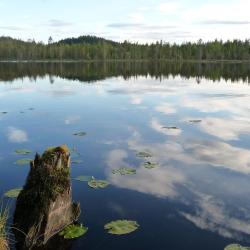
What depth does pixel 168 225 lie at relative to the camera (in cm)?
1271

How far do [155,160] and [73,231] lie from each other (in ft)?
26.9

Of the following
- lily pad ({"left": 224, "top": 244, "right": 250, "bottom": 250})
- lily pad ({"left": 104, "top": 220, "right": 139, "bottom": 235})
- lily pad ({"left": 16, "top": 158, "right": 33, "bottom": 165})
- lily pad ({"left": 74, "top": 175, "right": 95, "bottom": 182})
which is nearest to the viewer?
lily pad ({"left": 224, "top": 244, "right": 250, "bottom": 250})

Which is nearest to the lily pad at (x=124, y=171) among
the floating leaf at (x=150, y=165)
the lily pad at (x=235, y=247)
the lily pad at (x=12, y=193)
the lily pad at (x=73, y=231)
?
the floating leaf at (x=150, y=165)

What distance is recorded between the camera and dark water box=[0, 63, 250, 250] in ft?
40.2

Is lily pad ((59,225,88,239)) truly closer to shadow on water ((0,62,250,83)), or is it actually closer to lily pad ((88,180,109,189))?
lily pad ((88,180,109,189))

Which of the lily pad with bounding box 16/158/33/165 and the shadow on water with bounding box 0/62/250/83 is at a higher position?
the shadow on water with bounding box 0/62/250/83

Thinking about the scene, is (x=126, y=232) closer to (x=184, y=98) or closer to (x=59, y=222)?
(x=59, y=222)

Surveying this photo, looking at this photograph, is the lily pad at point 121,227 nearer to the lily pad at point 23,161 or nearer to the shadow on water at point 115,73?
the lily pad at point 23,161

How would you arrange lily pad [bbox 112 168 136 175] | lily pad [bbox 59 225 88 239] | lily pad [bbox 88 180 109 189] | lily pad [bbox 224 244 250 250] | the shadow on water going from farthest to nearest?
the shadow on water, lily pad [bbox 112 168 136 175], lily pad [bbox 88 180 109 189], lily pad [bbox 59 225 88 239], lily pad [bbox 224 244 250 250]

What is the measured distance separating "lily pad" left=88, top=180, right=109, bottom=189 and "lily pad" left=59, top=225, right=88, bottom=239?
3.43m

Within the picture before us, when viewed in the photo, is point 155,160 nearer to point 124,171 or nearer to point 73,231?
point 124,171

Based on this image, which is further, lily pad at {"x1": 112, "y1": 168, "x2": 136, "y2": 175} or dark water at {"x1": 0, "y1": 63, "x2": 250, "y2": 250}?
lily pad at {"x1": 112, "y1": 168, "x2": 136, "y2": 175}

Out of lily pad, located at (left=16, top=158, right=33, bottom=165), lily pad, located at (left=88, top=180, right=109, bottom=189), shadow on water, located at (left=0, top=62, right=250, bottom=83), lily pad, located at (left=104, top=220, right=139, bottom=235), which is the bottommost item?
lily pad, located at (left=104, top=220, right=139, bottom=235)

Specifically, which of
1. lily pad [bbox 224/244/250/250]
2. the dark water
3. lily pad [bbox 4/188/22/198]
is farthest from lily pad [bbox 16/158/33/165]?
lily pad [bbox 224/244/250/250]
